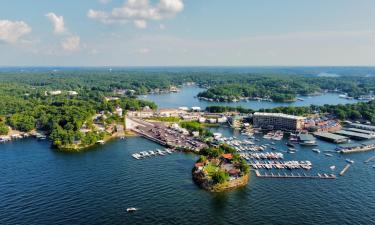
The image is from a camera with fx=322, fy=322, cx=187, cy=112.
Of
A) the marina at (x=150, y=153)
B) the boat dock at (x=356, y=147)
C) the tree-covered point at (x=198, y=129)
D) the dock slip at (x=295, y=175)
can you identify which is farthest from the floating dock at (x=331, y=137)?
the marina at (x=150, y=153)

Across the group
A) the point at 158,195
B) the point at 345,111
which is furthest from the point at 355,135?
the point at 158,195

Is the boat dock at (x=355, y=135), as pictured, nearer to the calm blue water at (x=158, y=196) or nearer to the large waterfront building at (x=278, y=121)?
the large waterfront building at (x=278, y=121)

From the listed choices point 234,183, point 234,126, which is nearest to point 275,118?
point 234,126

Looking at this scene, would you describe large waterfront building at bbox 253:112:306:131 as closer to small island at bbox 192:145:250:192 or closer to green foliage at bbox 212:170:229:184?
small island at bbox 192:145:250:192

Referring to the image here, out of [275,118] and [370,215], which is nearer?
[370,215]

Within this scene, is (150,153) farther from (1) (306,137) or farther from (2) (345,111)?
(2) (345,111)

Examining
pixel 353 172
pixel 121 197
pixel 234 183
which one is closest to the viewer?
pixel 121 197

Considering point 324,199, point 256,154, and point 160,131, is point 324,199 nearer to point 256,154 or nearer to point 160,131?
point 256,154

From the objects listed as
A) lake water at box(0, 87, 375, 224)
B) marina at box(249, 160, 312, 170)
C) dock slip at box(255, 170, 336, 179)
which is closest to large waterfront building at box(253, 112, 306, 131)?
lake water at box(0, 87, 375, 224)
